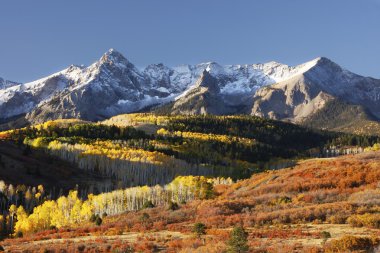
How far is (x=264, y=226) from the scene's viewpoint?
4906 centimetres

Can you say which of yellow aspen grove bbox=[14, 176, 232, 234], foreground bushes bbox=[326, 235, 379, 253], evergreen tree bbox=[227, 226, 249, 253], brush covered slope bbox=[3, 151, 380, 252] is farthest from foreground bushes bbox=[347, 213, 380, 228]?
yellow aspen grove bbox=[14, 176, 232, 234]

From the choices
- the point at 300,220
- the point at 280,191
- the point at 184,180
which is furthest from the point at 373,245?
the point at 184,180

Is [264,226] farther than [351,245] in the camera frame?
Yes

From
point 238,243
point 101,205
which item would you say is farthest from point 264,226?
point 101,205

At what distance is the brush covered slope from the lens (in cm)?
3791

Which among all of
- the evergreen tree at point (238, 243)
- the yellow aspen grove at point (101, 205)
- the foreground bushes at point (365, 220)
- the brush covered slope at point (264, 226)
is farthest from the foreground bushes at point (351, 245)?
the yellow aspen grove at point (101, 205)

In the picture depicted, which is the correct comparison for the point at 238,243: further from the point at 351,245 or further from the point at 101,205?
the point at 101,205

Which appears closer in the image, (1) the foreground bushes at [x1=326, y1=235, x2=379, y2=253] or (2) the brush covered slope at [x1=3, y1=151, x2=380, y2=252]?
(1) the foreground bushes at [x1=326, y1=235, x2=379, y2=253]

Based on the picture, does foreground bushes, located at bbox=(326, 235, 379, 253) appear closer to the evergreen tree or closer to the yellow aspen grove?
the evergreen tree

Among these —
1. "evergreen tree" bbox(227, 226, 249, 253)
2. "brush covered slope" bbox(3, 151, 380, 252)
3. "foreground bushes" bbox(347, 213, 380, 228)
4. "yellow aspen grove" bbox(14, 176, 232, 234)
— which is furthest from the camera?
"yellow aspen grove" bbox(14, 176, 232, 234)

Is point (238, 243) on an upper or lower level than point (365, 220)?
lower

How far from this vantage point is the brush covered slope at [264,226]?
124 ft

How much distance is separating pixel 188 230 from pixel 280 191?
30.3 m

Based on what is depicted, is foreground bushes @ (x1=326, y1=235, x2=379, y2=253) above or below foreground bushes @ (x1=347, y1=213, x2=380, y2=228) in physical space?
below
